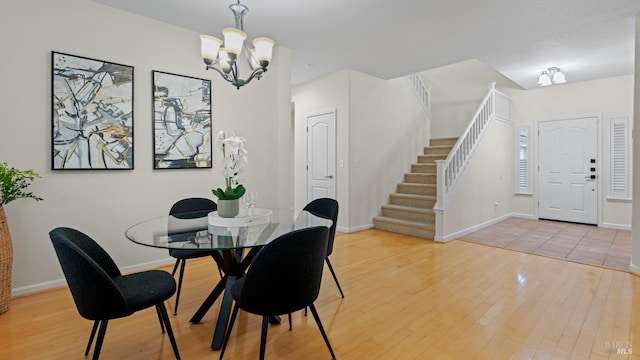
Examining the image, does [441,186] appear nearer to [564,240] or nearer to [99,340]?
[564,240]

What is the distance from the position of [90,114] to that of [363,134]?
153 inches

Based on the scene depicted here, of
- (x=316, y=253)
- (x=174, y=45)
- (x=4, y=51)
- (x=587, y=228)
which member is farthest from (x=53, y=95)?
(x=587, y=228)

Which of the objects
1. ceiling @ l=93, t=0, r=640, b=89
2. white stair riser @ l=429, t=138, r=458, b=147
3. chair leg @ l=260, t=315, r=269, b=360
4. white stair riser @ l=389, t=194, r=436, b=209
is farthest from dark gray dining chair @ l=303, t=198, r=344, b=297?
white stair riser @ l=429, t=138, r=458, b=147

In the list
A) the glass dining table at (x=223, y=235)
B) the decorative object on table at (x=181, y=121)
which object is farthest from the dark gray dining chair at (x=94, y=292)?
the decorative object on table at (x=181, y=121)

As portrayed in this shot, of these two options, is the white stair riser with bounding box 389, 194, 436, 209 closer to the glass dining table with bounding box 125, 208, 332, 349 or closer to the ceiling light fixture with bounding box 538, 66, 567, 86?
the ceiling light fixture with bounding box 538, 66, 567, 86

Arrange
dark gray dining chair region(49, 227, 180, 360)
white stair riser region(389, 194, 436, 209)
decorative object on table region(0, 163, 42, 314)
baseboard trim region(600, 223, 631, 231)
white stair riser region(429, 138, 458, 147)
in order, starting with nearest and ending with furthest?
dark gray dining chair region(49, 227, 180, 360) < decorative object on table region(0, 163, 42, 314) < white stair riser region(389, 194, 436, 209) < baseboard trim region(600, 223, 631, 231) < white stair riser region(429, 138, 458, 147)

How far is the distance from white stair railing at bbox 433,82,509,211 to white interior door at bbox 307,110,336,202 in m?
1.75

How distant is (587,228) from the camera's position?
581cm

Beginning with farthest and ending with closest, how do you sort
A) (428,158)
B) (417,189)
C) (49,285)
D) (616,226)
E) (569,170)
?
(428,158) → (569,170) → (417,189) → (616,226) → (49,285)

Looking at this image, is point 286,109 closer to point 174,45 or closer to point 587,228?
point 174,45

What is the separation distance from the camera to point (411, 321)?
2402 millimetres

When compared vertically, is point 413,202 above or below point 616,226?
above

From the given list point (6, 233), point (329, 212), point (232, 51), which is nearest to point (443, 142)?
point (329, 212)

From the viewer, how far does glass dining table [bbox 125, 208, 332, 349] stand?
6.01 feet
